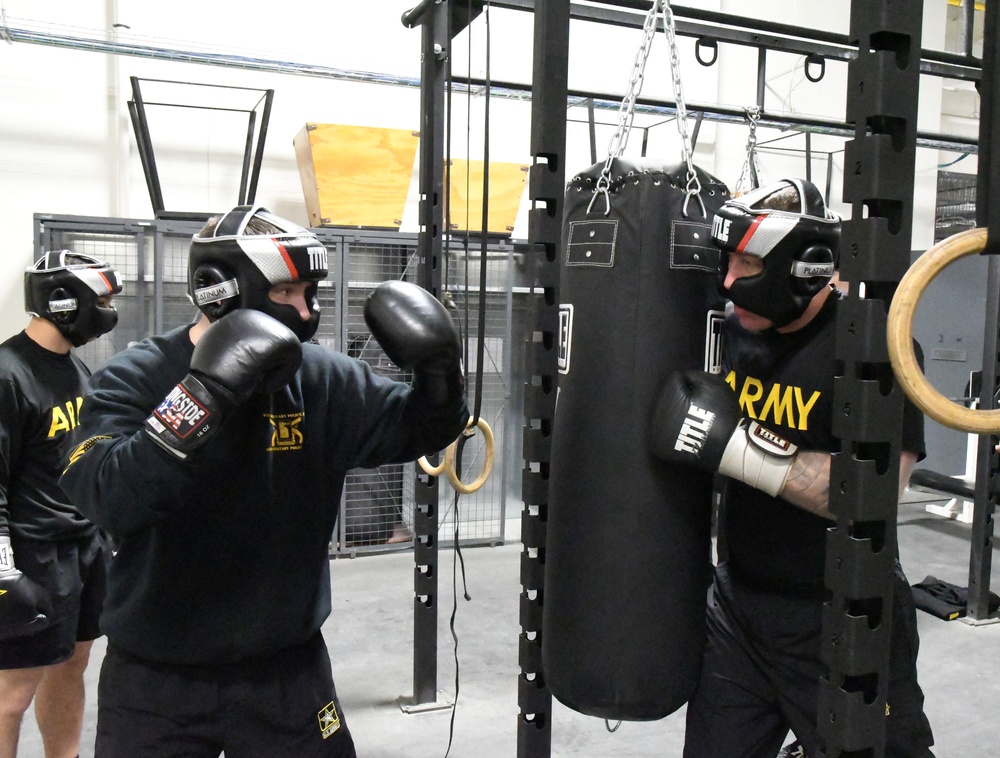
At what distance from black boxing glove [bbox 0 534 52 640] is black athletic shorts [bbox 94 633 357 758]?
86cm

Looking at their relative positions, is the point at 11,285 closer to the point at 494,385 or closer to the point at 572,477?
the point at 494,385

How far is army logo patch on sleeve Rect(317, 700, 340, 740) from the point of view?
1.84m

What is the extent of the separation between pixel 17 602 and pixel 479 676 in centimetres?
208

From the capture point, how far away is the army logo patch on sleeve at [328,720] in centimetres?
184

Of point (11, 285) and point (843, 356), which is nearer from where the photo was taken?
point (843, 356)

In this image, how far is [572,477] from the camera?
1798 millimetres

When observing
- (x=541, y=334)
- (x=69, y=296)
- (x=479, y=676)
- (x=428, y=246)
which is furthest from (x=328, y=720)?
(x=479, y=676)

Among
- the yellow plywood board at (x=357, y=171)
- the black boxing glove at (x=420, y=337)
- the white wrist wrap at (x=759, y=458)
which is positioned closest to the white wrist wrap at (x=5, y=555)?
the black boxing glove at (x=420, y=337)

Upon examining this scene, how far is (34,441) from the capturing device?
2652 mm

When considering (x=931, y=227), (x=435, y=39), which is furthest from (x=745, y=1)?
(x=435, y=39)

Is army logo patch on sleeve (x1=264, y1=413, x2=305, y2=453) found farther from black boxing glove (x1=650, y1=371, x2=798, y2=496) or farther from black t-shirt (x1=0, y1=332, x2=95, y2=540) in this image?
black t-shirt (x1=0, y1=332, x2=95, y2=540)

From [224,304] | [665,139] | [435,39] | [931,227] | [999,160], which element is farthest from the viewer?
[931,227]

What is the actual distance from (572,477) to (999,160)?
3.29 ft

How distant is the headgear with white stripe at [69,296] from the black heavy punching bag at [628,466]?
6.10 feet
